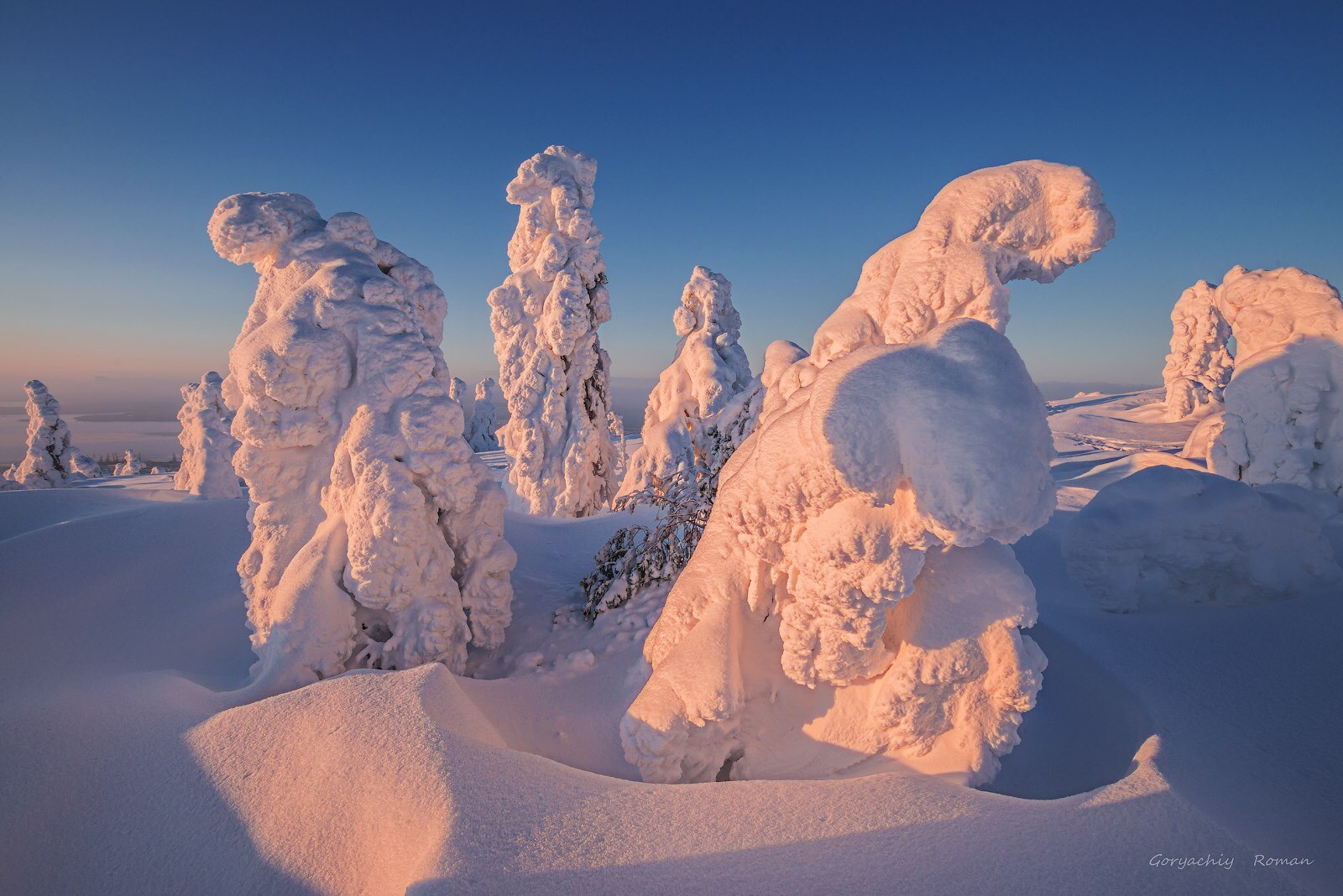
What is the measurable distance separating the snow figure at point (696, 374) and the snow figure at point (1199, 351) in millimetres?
13746

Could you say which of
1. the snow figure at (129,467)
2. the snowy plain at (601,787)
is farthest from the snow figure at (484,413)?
the snowy plain at (601,787)

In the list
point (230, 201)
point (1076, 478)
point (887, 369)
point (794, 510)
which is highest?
point (230, 201)

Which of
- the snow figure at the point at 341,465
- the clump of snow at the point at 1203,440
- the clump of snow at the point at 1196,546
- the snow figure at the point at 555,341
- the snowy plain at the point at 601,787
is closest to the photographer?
the snowy plain at the point at 601,787

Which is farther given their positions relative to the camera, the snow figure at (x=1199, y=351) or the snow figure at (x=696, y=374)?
the snow figure at (x=1199, y=351)

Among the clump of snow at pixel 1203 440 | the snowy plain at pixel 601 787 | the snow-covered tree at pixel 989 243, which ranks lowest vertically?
the snowy plain at pixel 601 787

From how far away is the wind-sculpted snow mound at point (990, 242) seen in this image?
100 inches

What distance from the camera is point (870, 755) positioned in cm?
262

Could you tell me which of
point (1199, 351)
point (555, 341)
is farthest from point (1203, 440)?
point (555, 341)

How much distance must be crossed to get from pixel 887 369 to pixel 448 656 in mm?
3546

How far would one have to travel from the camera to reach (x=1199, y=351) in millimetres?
15797

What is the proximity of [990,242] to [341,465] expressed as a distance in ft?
13.8

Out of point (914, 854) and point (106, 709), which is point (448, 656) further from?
point (914, 854)

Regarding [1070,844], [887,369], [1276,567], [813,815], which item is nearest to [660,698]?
[813,815]

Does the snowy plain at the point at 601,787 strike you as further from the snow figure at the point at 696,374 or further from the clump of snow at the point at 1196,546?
the snow figure at the point at 696,374
